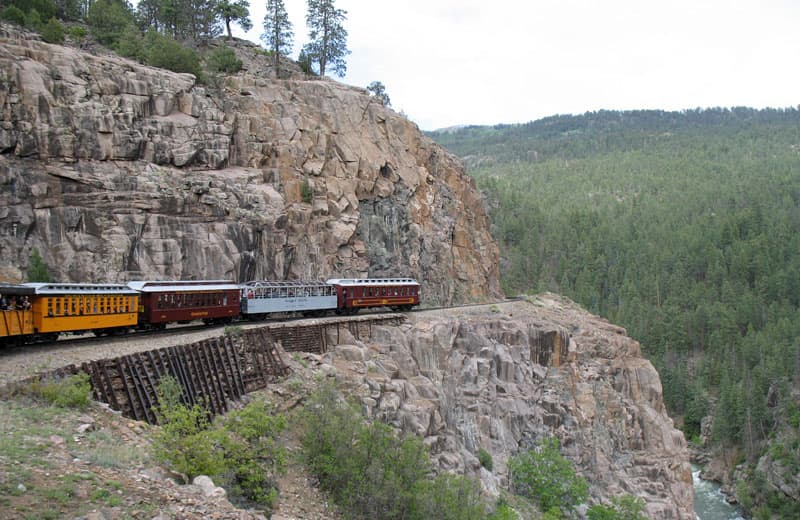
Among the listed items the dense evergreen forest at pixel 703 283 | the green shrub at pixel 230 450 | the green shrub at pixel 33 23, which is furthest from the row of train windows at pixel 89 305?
the dense evergreen forest at pixel 703 283

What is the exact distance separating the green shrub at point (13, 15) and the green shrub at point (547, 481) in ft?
127

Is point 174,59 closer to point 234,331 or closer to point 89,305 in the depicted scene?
point 89,305

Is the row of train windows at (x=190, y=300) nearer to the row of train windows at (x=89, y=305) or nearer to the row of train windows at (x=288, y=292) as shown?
the row of train windows at (x=89, y=305)

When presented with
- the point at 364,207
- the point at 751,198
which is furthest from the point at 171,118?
the point at 751,198

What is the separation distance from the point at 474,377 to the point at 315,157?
1882cm

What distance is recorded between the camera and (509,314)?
43594 millimetres

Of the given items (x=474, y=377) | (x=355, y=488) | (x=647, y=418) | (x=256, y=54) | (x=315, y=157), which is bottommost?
(x=647, y=418)

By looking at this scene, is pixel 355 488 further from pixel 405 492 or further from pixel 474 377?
pixel 474 377

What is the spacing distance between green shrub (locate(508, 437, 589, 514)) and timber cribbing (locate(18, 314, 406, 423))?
1172 cm

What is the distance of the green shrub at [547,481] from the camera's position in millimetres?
31484

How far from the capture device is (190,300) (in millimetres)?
28531

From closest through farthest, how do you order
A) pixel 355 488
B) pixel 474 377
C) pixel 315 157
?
pixel 355 488, pixel 474 377, pixel 315 157

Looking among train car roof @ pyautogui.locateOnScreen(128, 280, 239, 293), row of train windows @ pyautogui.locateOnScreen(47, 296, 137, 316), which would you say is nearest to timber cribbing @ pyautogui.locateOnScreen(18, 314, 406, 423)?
train car roof @ pyautogui.locateOnScreen(128, 280, 239, 293)

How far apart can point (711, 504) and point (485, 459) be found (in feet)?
141
